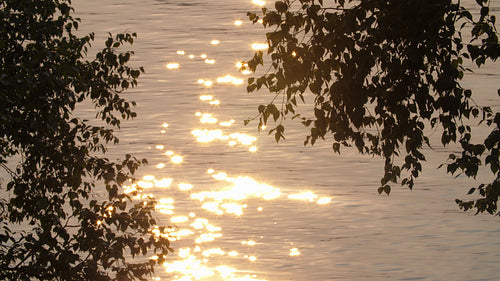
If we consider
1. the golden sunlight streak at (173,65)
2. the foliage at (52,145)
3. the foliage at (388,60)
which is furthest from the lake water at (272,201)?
the foliage at (388,60)

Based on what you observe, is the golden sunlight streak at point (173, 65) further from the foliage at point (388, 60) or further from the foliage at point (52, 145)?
the foliage at point (388, 60)

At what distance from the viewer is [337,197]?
133ft

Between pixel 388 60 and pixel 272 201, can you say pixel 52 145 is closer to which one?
pixel 388 60

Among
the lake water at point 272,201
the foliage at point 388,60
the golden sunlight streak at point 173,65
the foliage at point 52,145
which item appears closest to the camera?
the foliage at point 388,60

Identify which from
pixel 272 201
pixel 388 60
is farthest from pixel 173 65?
pixel 388 60

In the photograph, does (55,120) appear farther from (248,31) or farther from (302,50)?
(248,31)

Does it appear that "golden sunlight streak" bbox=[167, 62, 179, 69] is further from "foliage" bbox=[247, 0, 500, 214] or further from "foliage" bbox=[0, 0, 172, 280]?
"foliage" bbox=[247, 0, 500, 214]

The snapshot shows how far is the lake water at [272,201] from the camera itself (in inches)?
1220

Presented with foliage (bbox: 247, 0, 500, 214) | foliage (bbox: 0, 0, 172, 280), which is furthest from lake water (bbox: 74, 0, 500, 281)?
foliage (bbox: 247, 0, 500, 214)

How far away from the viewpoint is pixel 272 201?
129ft

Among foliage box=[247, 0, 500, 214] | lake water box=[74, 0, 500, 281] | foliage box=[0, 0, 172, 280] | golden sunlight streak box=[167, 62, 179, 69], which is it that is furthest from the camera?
golden sunlight streak box=[167, 62, 179, 69]

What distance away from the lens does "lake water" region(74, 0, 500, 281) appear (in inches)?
1220

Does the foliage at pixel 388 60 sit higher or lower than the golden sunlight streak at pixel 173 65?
lower

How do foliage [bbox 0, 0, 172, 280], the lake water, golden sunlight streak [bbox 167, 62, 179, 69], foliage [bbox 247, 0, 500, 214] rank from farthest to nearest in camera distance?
golden sunlight streak [bbox 167, 62, 179, 69] → the lake water → foliage [bbox 0, 0, 172, 280] → foliage [bbox 247, 0, 500, 214]
